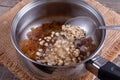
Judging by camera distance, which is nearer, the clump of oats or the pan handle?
the pan handle

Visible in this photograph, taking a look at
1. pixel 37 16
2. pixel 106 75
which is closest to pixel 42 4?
pixel 37 16

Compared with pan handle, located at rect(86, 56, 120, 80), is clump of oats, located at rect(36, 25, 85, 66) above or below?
below

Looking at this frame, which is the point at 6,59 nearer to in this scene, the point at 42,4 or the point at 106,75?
the point at 42,4

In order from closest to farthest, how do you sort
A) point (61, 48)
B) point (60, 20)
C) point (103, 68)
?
point (103, 68) → point (61, 48) → point (60, 20)

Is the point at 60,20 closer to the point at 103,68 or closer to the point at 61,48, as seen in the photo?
the point at 61,48

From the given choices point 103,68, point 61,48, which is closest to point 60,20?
point 61,48

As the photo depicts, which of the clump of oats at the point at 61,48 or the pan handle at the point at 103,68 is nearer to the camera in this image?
the pan handle at the point at 103,68

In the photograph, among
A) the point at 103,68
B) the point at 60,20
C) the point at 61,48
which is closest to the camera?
the point at 103,68
